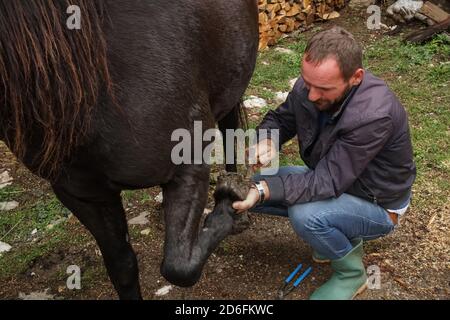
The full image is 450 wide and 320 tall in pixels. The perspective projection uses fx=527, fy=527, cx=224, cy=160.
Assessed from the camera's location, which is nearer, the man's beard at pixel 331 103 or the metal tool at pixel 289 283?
the man's beard at pixel 331 103

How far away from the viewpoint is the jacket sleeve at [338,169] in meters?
1.95

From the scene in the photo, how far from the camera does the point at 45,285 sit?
2.58 meters

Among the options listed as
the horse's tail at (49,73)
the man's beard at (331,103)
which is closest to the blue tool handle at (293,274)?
the man's beard at (331,103)

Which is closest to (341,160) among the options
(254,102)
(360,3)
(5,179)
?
(254,102)

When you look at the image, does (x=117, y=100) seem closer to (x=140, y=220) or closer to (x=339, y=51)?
(x=339, y=51)

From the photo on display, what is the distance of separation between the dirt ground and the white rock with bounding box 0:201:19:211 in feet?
1.59

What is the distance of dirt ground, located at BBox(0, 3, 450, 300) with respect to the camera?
7.95 feet

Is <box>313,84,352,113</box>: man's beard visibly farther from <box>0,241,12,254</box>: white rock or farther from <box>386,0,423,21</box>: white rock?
<box>386,0,423,21</box>: white rock

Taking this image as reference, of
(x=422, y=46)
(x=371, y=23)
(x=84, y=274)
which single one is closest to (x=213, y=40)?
(x=84, y=274)

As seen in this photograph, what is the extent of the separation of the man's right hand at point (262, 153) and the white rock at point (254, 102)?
71.3 inches

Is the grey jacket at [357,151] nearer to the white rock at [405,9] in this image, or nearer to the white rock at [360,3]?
the white rock at [405,9]

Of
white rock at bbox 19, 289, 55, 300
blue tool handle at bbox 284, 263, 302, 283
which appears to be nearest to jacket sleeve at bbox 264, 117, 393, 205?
blue tool handle at bbox 284, 263, 302, 283

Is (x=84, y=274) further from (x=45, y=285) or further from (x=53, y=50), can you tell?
(x=53, y=50)
